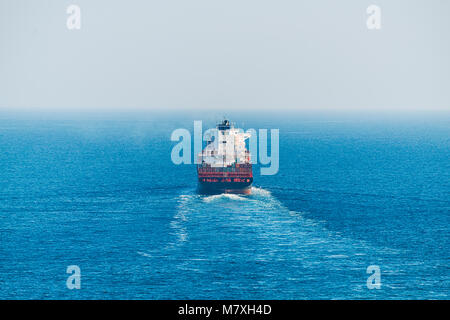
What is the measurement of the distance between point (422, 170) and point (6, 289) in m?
140

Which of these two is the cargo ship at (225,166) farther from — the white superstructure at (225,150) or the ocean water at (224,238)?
the ocean water at (224,238)

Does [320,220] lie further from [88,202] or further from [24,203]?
[24,203]

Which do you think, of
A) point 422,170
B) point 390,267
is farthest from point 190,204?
point 422,170

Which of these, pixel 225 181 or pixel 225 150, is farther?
pixel 225 150

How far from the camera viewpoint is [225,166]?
14100cm

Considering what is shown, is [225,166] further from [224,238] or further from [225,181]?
[224,238]

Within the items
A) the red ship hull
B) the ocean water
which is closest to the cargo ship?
the red ship hull

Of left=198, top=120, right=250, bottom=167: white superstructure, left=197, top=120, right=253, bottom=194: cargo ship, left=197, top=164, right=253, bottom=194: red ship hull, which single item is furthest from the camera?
left=198, top=120, right=250, bottom=167: white superstructure

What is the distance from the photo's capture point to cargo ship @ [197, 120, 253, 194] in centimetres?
13300

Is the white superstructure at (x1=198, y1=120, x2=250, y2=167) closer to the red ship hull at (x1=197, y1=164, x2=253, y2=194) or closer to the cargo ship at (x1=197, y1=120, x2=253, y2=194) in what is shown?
the cargo ship at (x1=197, y1=120, x2=253, y2=194)

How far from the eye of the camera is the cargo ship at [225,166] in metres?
133

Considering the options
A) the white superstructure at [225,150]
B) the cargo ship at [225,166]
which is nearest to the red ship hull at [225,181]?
the cargo ship at [225,166]

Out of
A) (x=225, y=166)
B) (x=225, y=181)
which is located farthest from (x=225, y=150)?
(x=225, y=181)
